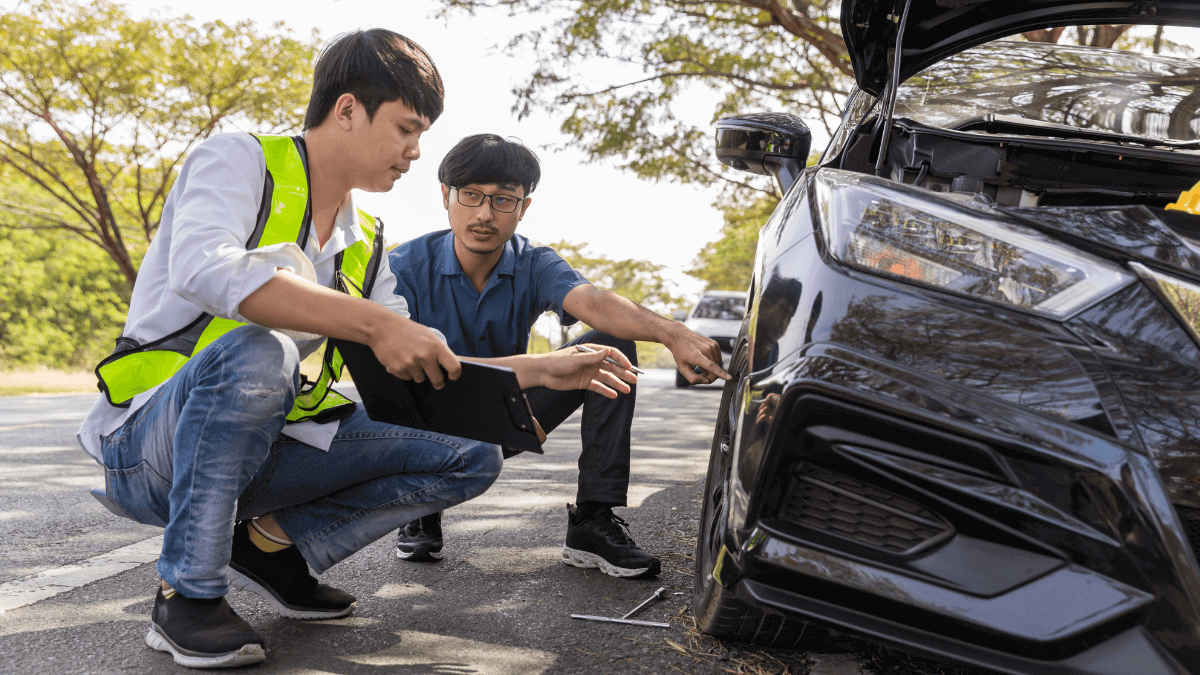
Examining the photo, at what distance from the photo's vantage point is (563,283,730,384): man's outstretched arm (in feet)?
7.45

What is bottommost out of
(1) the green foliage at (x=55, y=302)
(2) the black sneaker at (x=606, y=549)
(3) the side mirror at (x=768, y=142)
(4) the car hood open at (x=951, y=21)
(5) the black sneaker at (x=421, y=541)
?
(1) the green foliage at (x=55, y=302)

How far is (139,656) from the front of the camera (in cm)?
181

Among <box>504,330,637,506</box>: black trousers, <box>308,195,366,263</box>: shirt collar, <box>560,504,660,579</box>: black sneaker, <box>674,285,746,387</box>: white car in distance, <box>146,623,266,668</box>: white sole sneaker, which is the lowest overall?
<box>674,285,746,387</box>: white car in distance

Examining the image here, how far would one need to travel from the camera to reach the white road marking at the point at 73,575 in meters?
2.22

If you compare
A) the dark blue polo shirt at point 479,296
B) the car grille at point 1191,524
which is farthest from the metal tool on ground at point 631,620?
the car grille at point 1191,524

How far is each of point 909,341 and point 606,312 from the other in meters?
1.44

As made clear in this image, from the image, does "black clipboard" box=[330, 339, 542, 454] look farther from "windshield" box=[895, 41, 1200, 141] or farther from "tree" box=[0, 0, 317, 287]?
"tree" box=[0, 0, 317, 287]

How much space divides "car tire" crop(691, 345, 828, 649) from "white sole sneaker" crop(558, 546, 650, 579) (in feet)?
2.33

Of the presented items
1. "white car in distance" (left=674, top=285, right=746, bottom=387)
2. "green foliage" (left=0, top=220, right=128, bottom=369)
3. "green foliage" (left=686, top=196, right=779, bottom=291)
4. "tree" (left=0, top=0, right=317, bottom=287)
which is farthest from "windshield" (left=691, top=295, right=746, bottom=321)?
"green foliage" (left=0, top=220, right=128, bottom=369)

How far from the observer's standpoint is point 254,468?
1827 mm

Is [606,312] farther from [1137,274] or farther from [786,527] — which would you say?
[1137,274]

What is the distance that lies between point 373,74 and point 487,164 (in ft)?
2.71

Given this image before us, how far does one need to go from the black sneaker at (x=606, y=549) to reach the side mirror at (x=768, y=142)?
3.70ft

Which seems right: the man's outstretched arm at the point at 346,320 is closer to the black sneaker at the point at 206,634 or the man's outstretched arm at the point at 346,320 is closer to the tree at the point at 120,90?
the black sneaker at the point at 206,634
